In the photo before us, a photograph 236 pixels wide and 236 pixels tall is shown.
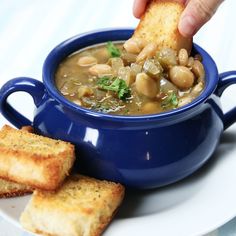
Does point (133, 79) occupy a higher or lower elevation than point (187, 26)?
lower

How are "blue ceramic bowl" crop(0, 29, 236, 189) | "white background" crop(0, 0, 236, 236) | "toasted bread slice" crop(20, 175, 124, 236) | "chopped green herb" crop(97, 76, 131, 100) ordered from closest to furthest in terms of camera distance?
"toasted bread slice" crop(20, 175, 124, 236), "blue ceramic bowl" crop(0, 29, 236, 189), "chopped green herb" crop(97, 76, 131, 100), "white background" crop(0, 0, 236, 236)

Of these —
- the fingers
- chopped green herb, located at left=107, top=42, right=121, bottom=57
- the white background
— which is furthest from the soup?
the white background

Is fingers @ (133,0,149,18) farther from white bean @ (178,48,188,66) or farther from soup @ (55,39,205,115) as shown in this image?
white bean @ (178,48,188,66)

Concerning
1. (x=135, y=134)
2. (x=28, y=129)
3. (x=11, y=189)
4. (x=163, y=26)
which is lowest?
(x=11, y=189)

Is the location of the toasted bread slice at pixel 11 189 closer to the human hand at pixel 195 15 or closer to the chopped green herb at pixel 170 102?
the chopped green herb at pixel 170 102

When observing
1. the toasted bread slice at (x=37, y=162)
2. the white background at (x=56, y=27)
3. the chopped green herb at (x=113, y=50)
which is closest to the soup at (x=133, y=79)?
the chopped green herb at (x=113, y=50)

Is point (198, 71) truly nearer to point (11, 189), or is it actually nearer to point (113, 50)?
point (113, 50)

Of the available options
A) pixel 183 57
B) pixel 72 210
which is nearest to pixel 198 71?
pixel 183 57
